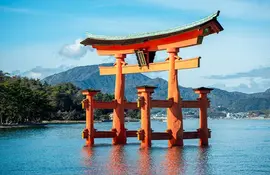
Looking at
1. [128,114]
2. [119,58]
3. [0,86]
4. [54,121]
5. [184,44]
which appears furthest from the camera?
[128,114]

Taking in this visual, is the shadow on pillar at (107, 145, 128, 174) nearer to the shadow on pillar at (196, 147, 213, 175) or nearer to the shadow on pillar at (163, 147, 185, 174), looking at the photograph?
the shadow on pillar at (163, 147, 185, 174)

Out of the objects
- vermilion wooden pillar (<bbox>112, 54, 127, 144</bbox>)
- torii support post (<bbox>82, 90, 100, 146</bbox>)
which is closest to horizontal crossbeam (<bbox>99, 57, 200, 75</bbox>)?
vermilion wooden pillar (<bbox>112, 54, 127, 144</bbox>)

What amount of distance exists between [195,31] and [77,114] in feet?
285

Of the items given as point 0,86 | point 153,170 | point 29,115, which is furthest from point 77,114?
point 153,170

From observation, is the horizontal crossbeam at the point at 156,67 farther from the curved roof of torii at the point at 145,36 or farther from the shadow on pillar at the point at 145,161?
the shadow on pillar at the point at 145,161

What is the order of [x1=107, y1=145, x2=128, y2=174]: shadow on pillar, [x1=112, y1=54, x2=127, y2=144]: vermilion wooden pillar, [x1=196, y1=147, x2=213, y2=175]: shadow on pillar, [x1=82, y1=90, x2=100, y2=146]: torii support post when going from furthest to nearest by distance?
[x1=112, y1=54, x2=127, y2=144]: vermilion wooden pillar
[x1=82, y1=90, x2=100, y2=146]: torii support post
[x1=107, y1=145, x2=128, y2=174]: shadow on pillar
[x1=196, y1=147, x2=213, y2=175]: shadow on pillar

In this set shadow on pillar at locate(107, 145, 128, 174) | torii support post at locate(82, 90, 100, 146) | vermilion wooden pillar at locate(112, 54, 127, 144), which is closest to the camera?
shadow on pillar at locate(107, 145, 128, 174)

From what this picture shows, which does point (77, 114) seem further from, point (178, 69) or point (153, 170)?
point (153, 170)

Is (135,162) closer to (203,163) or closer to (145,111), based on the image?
(203,163)

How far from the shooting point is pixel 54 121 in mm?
105125

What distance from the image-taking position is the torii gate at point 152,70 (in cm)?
2992

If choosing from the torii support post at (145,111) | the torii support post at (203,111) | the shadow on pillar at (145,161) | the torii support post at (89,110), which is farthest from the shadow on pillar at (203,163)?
the torii support post at (89,110)

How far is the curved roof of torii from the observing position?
2867 cm

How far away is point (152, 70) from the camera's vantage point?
3322 cm
